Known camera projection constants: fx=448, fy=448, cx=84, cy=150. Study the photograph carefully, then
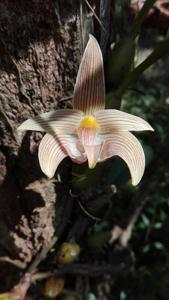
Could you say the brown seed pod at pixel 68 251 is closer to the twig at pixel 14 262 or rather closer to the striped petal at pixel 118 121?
the twig at pixel 14 262

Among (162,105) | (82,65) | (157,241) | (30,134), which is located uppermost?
(82,65)

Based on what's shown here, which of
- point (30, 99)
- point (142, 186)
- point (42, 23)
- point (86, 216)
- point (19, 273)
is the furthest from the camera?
point (142, 186)

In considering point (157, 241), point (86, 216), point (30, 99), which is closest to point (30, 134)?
point (30, 99)

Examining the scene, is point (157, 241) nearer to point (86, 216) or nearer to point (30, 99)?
point (86, 216)

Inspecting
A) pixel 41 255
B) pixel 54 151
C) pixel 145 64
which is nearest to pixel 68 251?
pixel 41 255

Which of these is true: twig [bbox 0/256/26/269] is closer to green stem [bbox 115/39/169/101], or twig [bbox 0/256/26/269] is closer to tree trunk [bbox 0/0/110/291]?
tree trunk [bbox 0/0/110/291]

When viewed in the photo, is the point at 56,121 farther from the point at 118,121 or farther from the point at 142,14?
the point at 142,14

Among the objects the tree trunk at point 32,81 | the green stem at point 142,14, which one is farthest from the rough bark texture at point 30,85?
the green stem at point 142,14

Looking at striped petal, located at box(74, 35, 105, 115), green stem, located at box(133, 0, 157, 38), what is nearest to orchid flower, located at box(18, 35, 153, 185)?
striped petal, located at box(74, 35, 105, 115)
